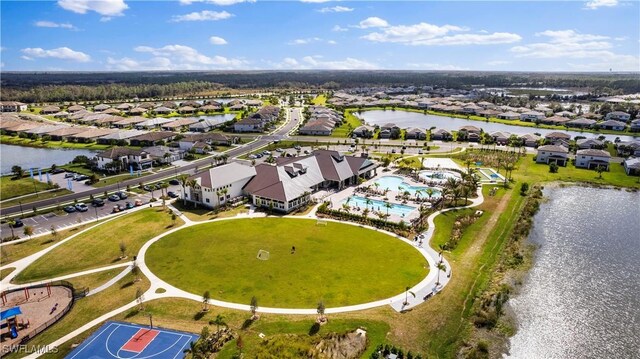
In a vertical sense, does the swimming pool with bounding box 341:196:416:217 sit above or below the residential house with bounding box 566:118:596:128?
below

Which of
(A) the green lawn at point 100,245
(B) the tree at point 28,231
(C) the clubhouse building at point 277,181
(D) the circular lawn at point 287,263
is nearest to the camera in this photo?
(D) the circular lawn at point 287,263

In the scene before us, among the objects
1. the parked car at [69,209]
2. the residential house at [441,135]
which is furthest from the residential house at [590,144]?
the parked car at [69,209]

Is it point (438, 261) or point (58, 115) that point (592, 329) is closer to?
point (438, 261)

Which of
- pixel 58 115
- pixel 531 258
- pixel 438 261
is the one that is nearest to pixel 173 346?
pixel 438 261

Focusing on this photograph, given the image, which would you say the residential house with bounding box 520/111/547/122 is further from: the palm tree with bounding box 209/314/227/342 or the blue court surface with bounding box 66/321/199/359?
the blue court surface with bounding box 66/321/199/359

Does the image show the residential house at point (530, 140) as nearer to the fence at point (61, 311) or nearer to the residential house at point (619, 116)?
Result: the residential house at point (619, 116)

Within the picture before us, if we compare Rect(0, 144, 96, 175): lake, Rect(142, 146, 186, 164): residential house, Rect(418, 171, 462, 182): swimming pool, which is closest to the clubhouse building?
Rect(418, 171, 462, 182): swimming pool
